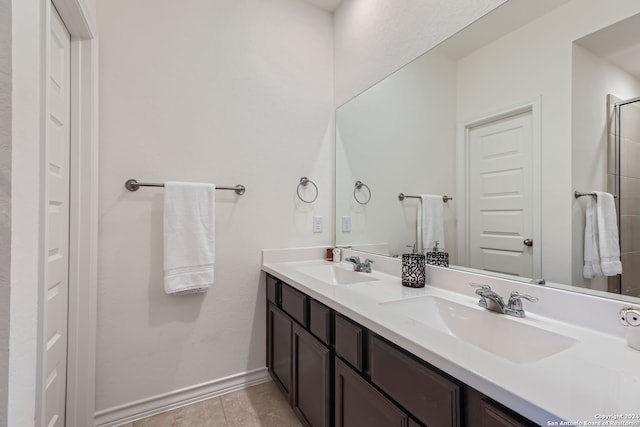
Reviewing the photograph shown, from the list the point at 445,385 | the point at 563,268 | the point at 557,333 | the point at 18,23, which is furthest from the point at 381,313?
the point at 18,23

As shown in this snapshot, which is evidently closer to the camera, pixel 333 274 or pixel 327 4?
pixel 333 274

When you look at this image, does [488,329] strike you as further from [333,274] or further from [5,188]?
[5,188]

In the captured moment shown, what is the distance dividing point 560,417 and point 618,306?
57 centimetres

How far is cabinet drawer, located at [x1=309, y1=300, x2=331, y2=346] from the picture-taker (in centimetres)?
116

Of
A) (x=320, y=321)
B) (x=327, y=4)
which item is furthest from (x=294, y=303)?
(x=327, y=4)

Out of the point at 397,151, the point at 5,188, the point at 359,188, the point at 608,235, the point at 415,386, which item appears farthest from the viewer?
the point at 359,188

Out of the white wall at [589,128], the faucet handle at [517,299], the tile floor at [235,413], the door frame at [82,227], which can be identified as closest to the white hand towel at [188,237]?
the door frame at [82,227]

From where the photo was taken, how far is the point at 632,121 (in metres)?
0.80

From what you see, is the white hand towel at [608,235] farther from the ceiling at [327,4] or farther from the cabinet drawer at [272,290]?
the ceiling at [327,4]

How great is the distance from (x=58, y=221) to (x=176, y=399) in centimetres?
117

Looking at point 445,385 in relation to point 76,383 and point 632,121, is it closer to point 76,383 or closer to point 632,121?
point 632,121

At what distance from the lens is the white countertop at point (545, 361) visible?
491 mm

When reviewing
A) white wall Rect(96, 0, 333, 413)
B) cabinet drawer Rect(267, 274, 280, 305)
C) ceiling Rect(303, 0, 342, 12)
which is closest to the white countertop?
cabinet drawer Rect(267, 274, 280, 305)

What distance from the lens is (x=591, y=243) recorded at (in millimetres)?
911
